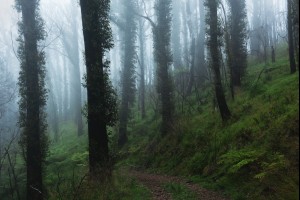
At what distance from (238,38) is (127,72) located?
24.3ft

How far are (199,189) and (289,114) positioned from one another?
121 inches

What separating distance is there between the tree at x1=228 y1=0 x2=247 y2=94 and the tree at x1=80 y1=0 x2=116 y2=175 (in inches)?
372

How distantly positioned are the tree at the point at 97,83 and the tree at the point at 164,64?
20.5ft

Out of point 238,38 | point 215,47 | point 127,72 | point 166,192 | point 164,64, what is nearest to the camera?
point 166,192

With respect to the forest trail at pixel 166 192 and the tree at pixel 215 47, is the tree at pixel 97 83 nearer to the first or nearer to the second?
the forest trail at pixel 166 192

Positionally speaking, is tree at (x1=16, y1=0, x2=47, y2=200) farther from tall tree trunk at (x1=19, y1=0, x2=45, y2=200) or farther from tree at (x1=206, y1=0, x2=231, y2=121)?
tree at (x1=206, y1=0, x2=231, y2=121)

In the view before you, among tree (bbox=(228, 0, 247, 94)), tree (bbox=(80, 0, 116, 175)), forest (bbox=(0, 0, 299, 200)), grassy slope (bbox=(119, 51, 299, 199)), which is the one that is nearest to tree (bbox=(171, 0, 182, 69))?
tree (bbox=(228, 0, 247, 94))

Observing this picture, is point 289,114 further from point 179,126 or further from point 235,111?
point 179,126

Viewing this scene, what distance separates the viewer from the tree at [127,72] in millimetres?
21609

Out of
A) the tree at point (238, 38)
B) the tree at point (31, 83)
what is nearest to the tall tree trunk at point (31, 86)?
the tree at point (31, 83)

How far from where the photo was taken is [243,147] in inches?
395

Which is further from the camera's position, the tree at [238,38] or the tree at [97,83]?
the tree at [238,38]

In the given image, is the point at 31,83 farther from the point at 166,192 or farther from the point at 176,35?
the point at 176,35

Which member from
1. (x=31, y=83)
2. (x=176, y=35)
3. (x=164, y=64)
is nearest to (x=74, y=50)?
(x=176, y=35)
